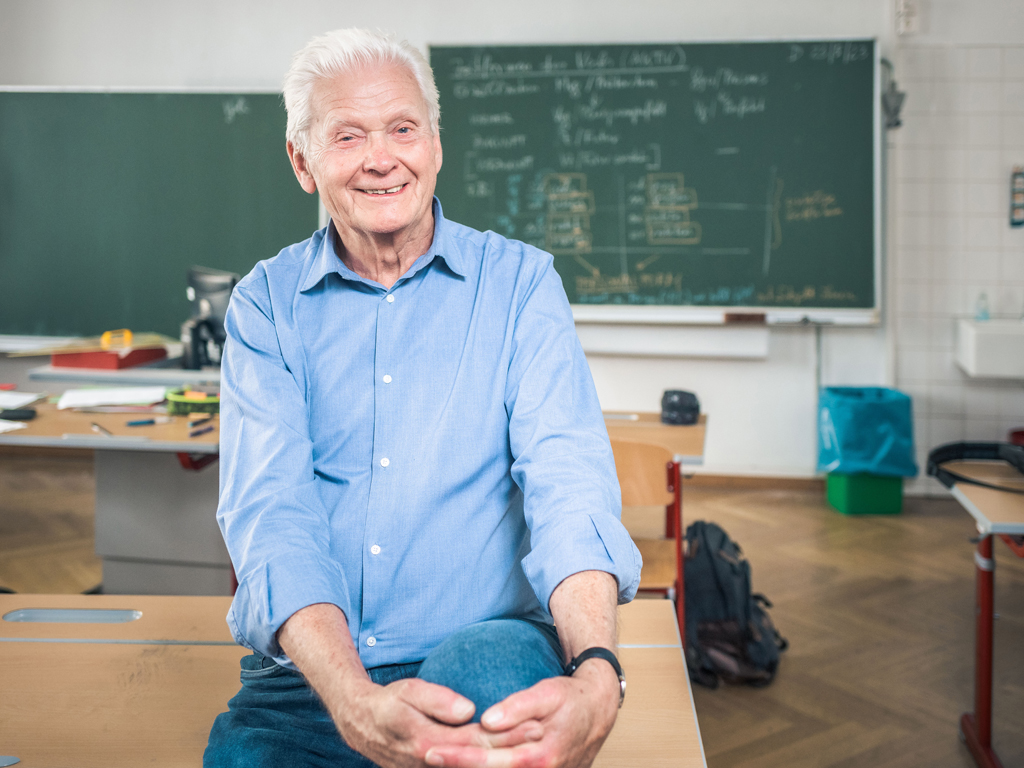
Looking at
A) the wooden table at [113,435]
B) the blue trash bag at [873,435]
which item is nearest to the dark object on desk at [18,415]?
the wooden table at [113,435]

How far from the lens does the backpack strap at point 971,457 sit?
185 centimetres

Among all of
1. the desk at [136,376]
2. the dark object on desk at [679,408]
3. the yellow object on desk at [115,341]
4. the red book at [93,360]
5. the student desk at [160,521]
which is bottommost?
the student desk at [160,521]

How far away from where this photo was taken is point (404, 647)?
1.07 meters

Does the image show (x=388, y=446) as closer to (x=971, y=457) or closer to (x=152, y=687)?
(x=152, y=687)

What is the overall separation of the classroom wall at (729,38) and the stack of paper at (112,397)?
2400mm

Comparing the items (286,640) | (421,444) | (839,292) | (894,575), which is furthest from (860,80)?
(286,640)

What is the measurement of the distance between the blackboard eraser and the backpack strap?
85.7 inches

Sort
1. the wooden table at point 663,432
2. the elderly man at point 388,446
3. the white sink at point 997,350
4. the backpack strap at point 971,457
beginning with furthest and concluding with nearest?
the white sink at point 997,350, the wooden table at point 663,432, the backpack strap at point 971,457, the elderly man at point 388,446

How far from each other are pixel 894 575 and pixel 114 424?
9.42ft

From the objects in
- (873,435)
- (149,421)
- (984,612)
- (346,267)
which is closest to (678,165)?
(873,435)

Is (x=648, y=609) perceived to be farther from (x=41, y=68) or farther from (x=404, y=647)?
(x=41, y=68)

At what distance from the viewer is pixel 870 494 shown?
3928 mm

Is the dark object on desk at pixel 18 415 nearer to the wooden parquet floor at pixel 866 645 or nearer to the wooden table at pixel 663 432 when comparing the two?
the wooden table at pixel 663 432

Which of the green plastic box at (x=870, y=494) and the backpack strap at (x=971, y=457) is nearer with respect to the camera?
the backpack strap at (x=971, y=457)
